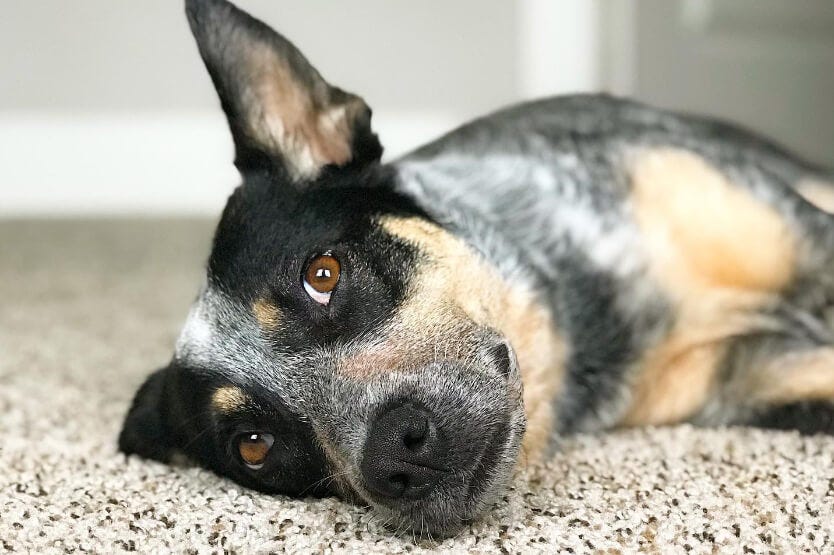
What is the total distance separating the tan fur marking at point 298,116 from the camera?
5.83 feet

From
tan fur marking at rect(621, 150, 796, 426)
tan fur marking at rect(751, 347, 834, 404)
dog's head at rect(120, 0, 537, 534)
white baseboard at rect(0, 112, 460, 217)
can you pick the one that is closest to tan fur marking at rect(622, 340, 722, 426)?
tan fur marking at rect(621, 150, 796, 426)

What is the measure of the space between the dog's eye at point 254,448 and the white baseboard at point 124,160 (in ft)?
10.9

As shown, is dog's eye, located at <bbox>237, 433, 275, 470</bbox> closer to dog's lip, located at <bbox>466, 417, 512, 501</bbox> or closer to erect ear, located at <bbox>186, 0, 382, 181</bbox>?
dog's lip, located at <bbox>466, 417, 512, 501</bbox>

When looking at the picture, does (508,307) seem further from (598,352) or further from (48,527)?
(48,527)

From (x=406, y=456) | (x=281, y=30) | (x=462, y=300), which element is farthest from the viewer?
(x=281, y=30)

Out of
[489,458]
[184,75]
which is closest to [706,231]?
[489,458]

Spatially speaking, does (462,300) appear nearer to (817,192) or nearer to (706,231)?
(706,231)

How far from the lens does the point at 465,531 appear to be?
136 cm

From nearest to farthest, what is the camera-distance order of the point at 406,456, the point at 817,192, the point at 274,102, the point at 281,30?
the point at 406,456 < the point at 274,102 < the point at 817,192 < the point at 281,30

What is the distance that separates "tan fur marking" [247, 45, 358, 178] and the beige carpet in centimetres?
63

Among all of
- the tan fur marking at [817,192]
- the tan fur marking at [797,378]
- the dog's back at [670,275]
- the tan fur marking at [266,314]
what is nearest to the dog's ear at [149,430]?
the tan fur marking at [266,314]

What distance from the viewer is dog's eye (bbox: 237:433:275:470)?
5.05 feet

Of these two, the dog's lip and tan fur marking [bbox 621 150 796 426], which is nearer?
the dog's lip

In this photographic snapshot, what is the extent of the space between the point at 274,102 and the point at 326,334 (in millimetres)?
521
